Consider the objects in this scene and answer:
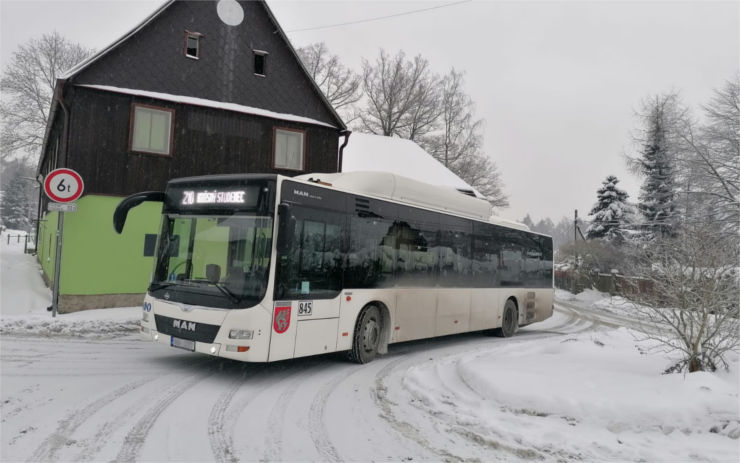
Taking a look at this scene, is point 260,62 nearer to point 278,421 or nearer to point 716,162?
point 278,421

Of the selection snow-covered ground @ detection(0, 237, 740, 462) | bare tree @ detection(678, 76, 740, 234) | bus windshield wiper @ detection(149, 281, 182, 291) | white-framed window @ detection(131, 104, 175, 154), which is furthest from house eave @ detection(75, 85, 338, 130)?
bare tree @ detection(678, 76, 740, 234)

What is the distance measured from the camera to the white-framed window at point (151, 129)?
589 inches

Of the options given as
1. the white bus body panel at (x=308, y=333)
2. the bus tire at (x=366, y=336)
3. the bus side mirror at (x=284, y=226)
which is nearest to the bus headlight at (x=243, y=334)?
the white bus body panel at (x=308, y=333)

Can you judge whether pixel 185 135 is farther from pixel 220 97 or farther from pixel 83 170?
pixel 83 170

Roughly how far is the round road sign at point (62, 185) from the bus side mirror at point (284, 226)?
708 cm

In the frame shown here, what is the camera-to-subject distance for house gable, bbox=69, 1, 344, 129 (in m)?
15.0

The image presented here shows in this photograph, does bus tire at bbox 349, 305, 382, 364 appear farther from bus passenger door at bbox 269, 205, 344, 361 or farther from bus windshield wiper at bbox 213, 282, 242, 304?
bus windshield wiper at bbox 213, 282, 242, 304

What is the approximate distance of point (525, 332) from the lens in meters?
15.7

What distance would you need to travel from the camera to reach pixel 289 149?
18.3 meters

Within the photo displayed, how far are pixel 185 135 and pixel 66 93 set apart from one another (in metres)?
3.26

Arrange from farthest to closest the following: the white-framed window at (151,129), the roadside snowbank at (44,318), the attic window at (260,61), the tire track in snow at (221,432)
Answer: the attic window at (260,61), the white-framed window at (151,129), the roadside snowbank at (44,318), the tire track in snow at (221,432)

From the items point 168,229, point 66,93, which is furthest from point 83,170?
point 168,229

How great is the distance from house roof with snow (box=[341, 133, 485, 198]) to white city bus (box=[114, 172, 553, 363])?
1743cm

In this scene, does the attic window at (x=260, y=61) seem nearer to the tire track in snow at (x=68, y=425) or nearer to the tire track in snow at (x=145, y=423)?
the tire track in snow at (x=145, y=423)
